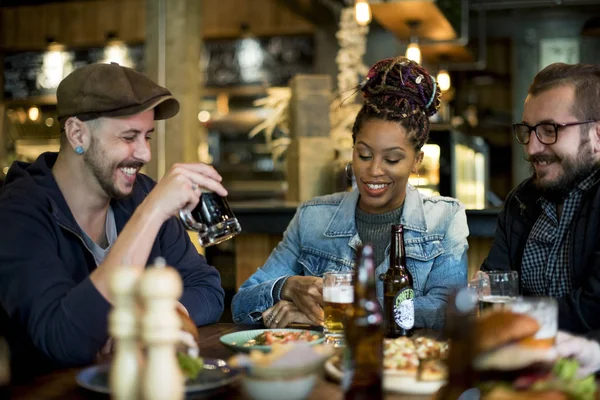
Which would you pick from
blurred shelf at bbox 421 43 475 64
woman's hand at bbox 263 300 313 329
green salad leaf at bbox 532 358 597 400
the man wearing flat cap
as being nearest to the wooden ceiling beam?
blurred shelf at bbox 421 43 475 64

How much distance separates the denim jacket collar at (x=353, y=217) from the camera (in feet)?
7.75

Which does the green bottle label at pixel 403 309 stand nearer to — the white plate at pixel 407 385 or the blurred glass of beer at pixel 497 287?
the blurred glass of beer at pixel 497 287

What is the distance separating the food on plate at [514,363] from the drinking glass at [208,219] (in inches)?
32.1

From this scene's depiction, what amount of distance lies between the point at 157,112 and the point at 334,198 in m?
0.69

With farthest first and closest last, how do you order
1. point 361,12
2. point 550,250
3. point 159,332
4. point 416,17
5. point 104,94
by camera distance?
point 416,17, point 361,12, point 550,250, point 104,94, point 159,332

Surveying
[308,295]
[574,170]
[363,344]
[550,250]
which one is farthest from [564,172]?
[363,344]

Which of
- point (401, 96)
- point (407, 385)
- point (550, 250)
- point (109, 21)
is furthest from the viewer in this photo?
point (109, 21)

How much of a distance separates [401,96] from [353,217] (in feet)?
1.36

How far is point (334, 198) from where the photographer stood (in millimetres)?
2549

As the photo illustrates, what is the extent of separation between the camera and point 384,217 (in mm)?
2438

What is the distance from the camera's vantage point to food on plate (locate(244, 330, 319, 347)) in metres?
1.72

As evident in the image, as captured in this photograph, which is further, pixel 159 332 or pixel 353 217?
pixel 353 217

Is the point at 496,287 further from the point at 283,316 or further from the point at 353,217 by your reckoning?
the point at 353,217

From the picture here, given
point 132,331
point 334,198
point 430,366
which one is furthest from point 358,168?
point 132,331
